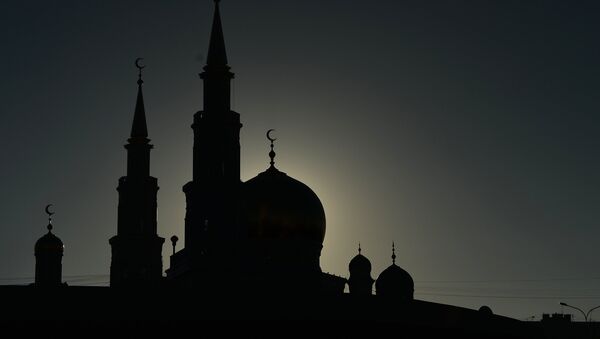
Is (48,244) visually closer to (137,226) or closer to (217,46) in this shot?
(137,226)

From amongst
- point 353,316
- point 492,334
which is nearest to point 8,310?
point 353,316

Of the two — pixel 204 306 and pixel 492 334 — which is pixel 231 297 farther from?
pixel 492 334

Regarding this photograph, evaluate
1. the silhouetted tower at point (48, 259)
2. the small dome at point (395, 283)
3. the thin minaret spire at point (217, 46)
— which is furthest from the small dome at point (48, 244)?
the small dome at point (395, 283)

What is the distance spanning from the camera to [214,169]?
38.8 m

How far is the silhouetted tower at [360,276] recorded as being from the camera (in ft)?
172

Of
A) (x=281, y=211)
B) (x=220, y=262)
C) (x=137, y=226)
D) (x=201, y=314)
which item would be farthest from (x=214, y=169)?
(x=201, y=314)

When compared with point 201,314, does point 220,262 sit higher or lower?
higher

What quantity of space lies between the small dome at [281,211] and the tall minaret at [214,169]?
2809 millimetres

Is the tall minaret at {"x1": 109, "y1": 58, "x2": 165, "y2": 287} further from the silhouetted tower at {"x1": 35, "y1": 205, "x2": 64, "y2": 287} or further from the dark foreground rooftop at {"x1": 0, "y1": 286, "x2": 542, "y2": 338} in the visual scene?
the dark foreground rooftop at {"x1": 0, "y1": 286, "x2": 542, "y2": 338}

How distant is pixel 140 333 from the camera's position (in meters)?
30.3

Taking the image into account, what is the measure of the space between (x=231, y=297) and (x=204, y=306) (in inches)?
33.0

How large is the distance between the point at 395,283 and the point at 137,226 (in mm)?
12931

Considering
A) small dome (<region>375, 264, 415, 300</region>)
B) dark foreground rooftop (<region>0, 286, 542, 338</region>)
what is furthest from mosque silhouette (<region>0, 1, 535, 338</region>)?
small dome (<region>375, 264, 415, 300</region>)

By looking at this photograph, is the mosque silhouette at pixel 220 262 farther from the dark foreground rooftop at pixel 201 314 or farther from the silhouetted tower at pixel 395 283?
the silhouetted tower at pixel 395 283
